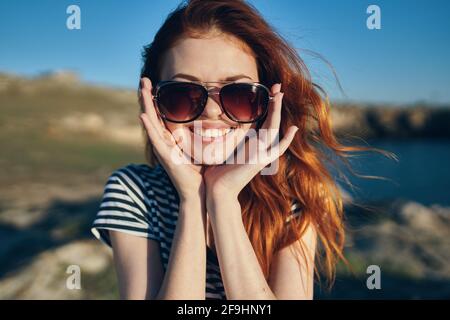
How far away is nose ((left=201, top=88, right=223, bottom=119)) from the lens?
204 cm

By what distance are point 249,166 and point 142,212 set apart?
0.58 metres

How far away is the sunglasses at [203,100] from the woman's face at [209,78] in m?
0.05

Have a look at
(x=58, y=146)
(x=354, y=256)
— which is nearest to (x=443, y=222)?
(x=354, y=256)

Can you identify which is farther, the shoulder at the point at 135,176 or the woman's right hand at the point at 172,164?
the shoulder at the point at 135,176

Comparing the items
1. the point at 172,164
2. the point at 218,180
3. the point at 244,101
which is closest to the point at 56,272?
the point at 172,164

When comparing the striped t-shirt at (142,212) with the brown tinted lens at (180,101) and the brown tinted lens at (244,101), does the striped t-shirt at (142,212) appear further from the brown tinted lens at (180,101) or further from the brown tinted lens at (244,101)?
the brown tinted lens at (244,101)

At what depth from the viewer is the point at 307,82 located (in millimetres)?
2416


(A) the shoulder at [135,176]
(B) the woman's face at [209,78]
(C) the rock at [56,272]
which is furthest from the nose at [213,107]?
(C) the rock at [56,272]

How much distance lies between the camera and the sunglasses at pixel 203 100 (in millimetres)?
1995

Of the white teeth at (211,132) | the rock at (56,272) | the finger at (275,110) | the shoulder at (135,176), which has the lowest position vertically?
the rock at (56,272)

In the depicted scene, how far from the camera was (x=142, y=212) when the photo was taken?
6.62ft

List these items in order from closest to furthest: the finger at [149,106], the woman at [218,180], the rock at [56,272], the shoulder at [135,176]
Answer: the woman at [218,180]
the finger at [149,106]
the shoulder at [135,176]
the rock at [56,272]

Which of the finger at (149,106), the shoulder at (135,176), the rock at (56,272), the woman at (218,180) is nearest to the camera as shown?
the woman at (218,180)

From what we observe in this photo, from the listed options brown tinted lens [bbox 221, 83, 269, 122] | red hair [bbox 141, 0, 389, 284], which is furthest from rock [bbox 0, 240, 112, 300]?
brown tinted lens [bbox 221, 83, 269, 122]
